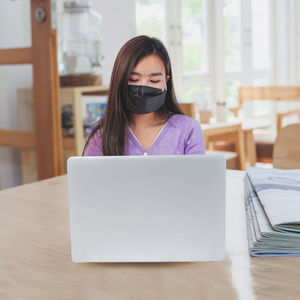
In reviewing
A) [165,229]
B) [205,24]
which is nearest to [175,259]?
[165,229]

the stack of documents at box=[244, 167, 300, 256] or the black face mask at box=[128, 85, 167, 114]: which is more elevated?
the black face mask at box=[128, 85, 167, 114]

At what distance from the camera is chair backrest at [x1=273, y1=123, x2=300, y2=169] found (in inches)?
57.2

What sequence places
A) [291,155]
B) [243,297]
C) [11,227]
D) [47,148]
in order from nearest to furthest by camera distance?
[243,297], [11,227], [291,155], [47,148]

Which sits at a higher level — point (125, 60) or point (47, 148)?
point (125, 60)

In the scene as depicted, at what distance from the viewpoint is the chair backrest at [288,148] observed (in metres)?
1.45

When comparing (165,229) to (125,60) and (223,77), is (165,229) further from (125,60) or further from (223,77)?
(223,77)

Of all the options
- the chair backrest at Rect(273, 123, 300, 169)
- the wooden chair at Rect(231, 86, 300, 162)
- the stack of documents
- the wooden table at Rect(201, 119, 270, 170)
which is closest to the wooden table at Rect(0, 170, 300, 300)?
the stack of documents

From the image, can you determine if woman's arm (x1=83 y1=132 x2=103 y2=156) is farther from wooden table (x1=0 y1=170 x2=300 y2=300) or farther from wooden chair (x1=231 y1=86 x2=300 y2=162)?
wooden chair (x1=231 y1=86 x2=300 y2=162)

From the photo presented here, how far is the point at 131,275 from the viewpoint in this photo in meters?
0.74

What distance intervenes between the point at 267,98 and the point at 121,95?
136 inches

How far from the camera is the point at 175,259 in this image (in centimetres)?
77

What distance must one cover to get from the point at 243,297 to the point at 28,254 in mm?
353

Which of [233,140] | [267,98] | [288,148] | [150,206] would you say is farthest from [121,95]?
[267,98]

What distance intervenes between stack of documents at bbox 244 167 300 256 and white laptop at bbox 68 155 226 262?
0.08 metres
